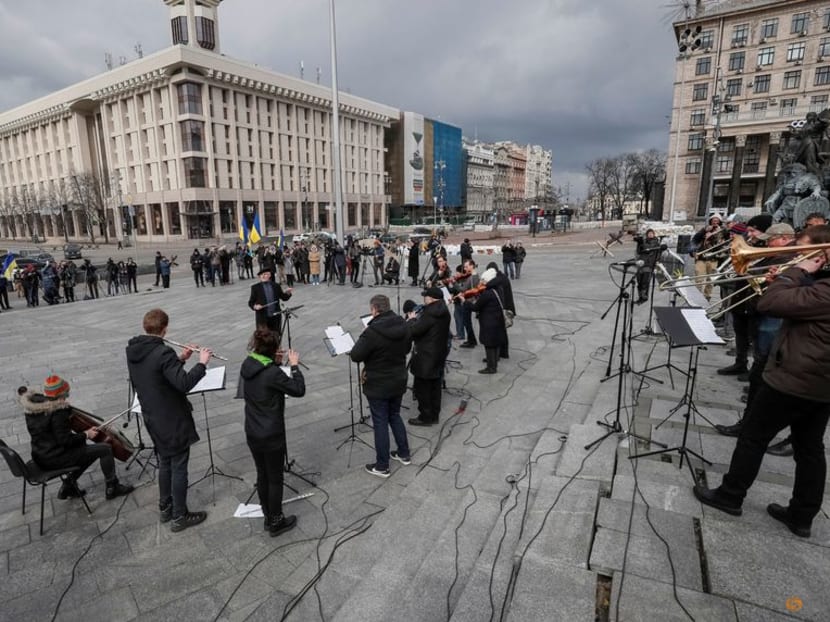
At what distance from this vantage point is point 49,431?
394 cm

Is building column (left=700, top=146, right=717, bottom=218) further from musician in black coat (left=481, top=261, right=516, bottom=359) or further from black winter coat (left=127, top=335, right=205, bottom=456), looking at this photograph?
black winter coat (left=127, top=335, right=205, bottom=456)

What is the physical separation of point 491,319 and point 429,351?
2.00 m

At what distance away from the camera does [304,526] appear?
3.91 m

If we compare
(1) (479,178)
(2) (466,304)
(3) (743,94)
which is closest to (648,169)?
(3) (743,94)

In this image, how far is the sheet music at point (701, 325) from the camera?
4.16 m

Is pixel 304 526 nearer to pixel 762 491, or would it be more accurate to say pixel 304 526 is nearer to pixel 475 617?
pixel 475 617

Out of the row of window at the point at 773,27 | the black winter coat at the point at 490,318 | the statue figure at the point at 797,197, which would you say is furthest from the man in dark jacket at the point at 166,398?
the row of window at the point at 773,27

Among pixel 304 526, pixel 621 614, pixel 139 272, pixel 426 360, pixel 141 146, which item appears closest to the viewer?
pixel 621 614

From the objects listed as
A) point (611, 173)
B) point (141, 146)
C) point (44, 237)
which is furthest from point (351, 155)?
point (44, 237)

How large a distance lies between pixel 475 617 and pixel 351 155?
80576mm

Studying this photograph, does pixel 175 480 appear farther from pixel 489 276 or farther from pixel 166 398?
pixel 489 276

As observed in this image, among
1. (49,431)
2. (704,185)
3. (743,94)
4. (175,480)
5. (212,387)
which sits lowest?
(175,480)

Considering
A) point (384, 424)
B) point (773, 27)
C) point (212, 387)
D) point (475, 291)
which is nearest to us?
point (212, 387)

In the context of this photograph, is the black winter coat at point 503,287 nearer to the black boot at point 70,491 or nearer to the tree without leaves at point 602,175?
the black boot at point 70,491
